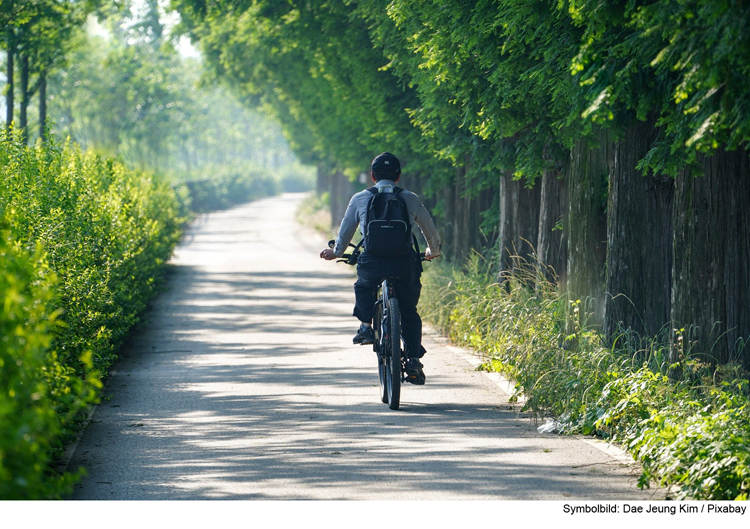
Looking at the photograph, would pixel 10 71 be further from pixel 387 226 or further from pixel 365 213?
pixel 387 226

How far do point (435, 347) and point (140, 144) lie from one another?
53277mm

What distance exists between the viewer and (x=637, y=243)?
30.5 feet

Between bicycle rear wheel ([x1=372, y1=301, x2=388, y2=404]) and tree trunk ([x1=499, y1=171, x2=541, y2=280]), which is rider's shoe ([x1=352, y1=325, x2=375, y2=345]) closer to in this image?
bicycle rear wheel ([x1=372, y1=301, x2=388, y2=404])

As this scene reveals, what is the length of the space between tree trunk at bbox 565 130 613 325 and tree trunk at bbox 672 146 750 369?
196 centimetres

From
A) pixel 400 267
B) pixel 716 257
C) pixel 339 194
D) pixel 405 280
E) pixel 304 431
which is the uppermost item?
pixel 339 194

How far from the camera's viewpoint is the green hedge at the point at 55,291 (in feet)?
13.5

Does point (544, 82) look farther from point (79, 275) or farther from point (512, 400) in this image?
point (79, 275)

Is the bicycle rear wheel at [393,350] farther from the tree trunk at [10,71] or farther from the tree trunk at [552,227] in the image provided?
the tree trunk at [10,71]

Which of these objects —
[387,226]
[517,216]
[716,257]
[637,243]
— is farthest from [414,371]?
[517,216]

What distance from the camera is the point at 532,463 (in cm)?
704

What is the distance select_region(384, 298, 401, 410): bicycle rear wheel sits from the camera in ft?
28.7

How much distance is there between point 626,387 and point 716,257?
1.14 metres

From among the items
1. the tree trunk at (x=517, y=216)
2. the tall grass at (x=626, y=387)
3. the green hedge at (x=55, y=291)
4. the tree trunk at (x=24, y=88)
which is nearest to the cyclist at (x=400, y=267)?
the tall grass at (x=626, y=387)
